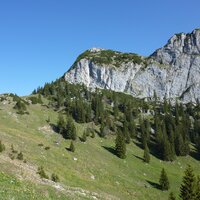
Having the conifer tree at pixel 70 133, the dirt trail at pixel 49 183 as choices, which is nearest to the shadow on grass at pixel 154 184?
the conifer tree at pixel 70 133

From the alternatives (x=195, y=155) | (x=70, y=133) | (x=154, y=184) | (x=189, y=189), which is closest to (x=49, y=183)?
(x=189, y=189)

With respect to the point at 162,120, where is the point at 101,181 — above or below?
below

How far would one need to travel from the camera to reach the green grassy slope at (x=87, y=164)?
64312mm

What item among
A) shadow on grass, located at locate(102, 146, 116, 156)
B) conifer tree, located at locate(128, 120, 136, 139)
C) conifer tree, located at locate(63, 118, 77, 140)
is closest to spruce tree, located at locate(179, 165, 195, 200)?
shadow on grass, located at locate(102, 146, 116, 156)

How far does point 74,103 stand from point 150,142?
45.6 meters

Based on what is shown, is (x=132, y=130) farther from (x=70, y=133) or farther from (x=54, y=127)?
(x=70, y=133)

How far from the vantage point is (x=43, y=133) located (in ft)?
366

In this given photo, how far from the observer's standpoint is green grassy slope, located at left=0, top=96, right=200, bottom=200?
6431 centimetres

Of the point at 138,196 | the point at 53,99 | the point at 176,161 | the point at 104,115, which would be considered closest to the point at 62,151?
the point at 138,196

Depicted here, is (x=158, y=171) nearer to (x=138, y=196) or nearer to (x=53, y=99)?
(x=138, y=196)

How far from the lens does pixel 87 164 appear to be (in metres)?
84.3

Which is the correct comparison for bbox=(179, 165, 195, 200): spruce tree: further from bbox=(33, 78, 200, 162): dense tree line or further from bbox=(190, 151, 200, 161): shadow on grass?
bbox=(190, 151, 200, 161): shadow on grass

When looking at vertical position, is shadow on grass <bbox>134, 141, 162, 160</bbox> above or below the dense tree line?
below

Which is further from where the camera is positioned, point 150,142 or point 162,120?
point 162,120
